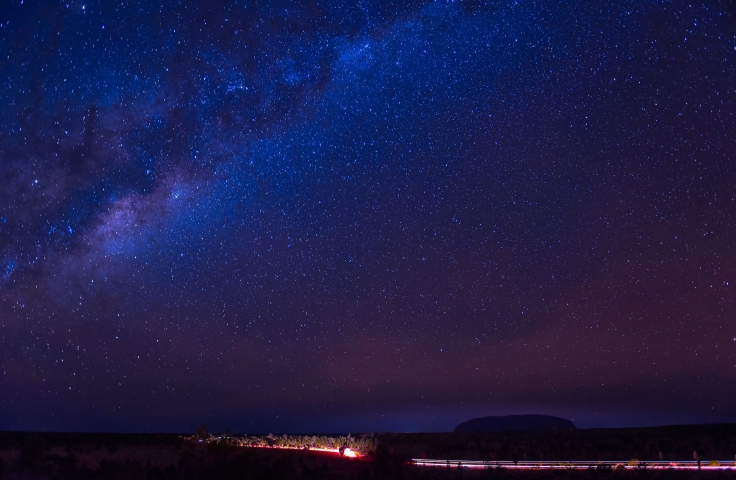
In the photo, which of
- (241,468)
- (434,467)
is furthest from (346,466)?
(241,468)

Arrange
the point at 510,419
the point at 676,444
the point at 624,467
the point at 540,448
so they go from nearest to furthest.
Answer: the point at 624,467, the point at 676,444, the point at 540,448, the point at 510,419

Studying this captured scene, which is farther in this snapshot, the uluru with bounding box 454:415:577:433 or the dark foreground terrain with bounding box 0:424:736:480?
the uluru with bounding box 454:415:577:433

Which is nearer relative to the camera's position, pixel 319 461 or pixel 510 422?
pixel 319 461

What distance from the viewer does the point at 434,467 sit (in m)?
26.9

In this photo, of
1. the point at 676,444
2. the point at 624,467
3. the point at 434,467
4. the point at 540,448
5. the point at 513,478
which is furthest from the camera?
the point at 540,448

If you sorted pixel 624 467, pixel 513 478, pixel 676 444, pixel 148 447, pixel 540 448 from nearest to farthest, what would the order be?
pixel 513 478
pixel 624 467
pixel 676 444
pixel 540 448
pixel 148 447

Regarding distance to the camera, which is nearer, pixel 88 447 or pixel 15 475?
pixel 15 475

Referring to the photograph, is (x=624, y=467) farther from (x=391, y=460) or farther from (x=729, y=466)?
(x=391, y=460)

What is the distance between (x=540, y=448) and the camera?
3897 centimetres

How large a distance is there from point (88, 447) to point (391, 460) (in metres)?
26.8

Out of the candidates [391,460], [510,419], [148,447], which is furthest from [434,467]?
[510,419]

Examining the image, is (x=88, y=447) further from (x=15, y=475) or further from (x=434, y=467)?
(x=434, y=467)

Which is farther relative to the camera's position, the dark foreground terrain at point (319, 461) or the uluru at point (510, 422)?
the uluru at point (510, 422)

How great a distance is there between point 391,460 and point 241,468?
712cm
